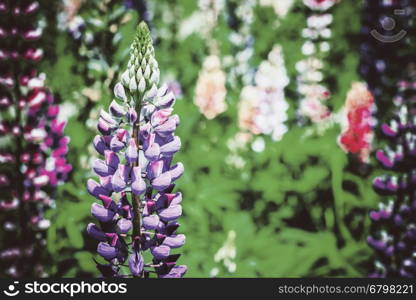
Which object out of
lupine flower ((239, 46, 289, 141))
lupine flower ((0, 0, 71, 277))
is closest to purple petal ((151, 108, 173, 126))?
lupine flower ((0, 0, 71, 277))

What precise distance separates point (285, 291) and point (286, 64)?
211 cm

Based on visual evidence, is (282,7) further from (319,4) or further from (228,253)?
(228,253)

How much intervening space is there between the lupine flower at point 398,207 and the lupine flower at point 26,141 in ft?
5.27

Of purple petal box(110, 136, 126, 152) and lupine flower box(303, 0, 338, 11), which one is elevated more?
lupine flower box(303, 0, 338, 11)

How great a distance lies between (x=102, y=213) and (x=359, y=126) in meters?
2.06

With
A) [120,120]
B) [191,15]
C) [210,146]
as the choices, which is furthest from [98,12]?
[191,15]

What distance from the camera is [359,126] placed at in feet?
9.99

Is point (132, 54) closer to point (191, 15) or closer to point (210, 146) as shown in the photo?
point (210, 146)

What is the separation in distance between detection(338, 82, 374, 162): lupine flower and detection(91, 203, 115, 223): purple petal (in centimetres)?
200

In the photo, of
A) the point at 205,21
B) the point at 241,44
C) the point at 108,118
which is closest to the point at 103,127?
the point at 108,118

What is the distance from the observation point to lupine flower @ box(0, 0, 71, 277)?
7.59ft

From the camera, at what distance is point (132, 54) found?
55.7 inches

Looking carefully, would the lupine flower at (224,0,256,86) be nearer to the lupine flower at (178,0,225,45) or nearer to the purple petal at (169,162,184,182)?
the lupine flower at (178,0,225,45)

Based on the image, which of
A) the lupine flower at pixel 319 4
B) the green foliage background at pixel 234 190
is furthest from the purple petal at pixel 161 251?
the lupine flower at pixel 319 4
